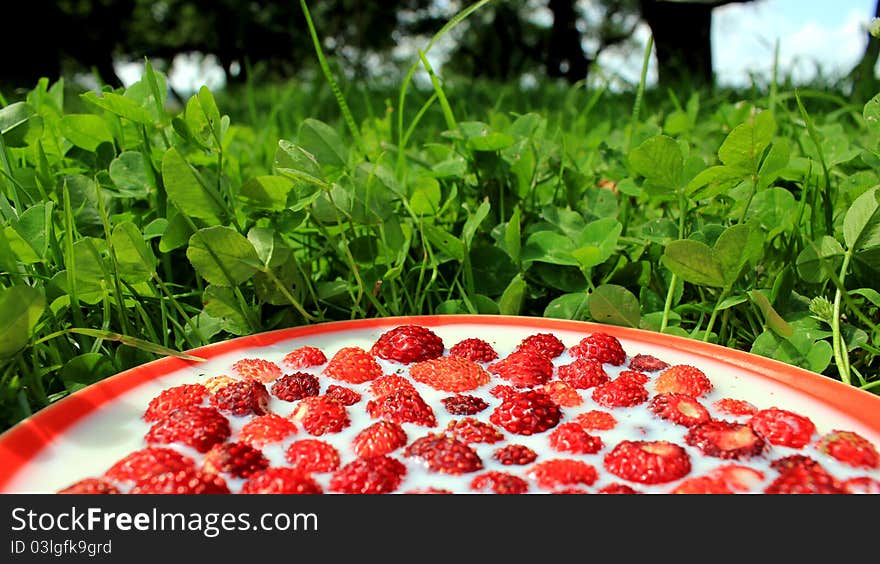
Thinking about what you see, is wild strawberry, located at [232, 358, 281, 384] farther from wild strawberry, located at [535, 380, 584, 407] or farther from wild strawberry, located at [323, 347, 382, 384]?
wild strawberry, located at [535, 380, 584, 407]

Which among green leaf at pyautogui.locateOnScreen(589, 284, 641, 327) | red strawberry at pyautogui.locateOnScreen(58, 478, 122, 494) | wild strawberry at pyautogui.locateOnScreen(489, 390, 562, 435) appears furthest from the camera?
green leaf at pyautogui.locateOnScreen(589, 284, 641, 327)

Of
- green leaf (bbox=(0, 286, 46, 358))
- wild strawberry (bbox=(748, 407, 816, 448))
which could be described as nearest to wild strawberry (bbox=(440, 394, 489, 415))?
wild strawberry (bbox=(748, 407, 816, 448))

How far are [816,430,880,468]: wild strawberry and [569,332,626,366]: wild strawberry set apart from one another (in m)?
0.19

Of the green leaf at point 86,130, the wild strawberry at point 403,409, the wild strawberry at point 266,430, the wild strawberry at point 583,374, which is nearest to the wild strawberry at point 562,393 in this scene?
the wild strawberry at point 583,374

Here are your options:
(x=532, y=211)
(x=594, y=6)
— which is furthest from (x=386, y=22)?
(x=532, y=211)

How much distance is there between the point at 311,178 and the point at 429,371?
0.24 m

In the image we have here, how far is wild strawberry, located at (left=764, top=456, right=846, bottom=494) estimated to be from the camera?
492mm

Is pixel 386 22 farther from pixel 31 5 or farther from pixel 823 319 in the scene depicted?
pixel 823 319

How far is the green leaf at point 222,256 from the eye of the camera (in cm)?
74

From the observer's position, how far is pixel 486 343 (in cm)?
73

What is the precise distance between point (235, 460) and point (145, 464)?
0.20 feet

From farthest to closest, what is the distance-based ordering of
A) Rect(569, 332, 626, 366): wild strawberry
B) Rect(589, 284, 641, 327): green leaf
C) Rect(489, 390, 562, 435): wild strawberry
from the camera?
Rect(589, 284, 641, 327): green leaf < Rect(569, 332, 626, 366): wild strawberry < Rect(489, 390, 562, 435): wild strawberry
